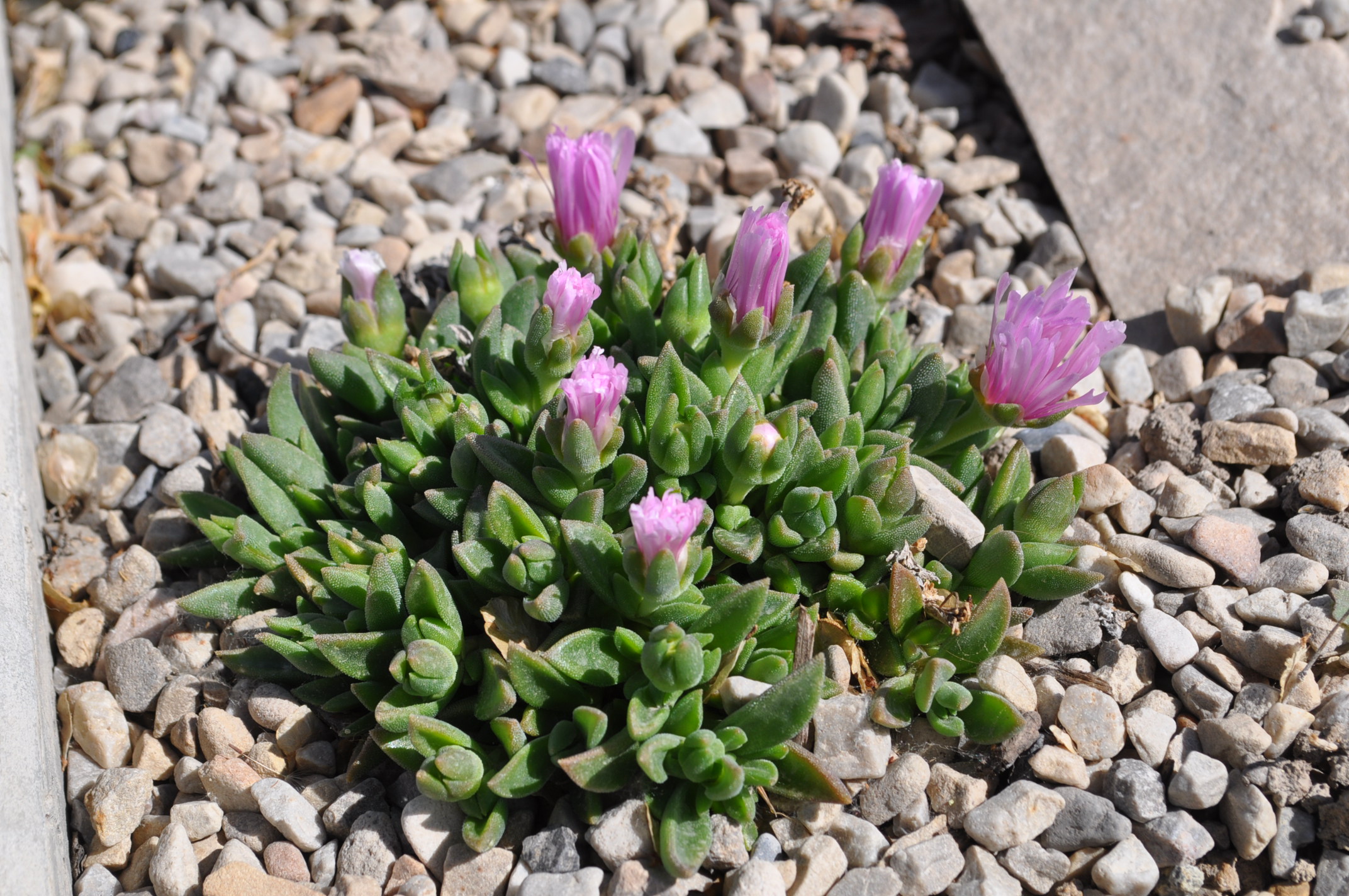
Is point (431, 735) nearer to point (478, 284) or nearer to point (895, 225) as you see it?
point (478, 284)

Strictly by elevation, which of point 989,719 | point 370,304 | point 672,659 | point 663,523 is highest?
point 663,523

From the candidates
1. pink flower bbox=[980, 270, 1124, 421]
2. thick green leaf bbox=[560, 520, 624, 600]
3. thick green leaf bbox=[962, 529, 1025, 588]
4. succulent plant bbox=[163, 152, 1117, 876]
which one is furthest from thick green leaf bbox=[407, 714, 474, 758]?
pink flower bbox=[980, 270, 1124, 421]

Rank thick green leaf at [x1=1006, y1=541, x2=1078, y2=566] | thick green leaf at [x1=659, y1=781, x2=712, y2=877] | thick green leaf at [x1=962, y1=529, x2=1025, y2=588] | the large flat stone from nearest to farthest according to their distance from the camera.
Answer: thick green leaf at [x1=659, y1=781, x2=712, y2=877], thick green leaf at [x1=962, y1=529, x2=1025, y2=588], thick green leaf at [x1=1006, y1=541, x2=1078, y2=566], the large flat stone

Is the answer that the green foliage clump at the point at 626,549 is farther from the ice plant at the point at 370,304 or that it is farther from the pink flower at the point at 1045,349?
the pink flower at the point at 1045,349

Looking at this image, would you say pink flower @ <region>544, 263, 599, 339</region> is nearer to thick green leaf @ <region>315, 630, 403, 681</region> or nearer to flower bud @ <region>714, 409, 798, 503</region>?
flower bud @ <region>714, 409, 798, 503</region>

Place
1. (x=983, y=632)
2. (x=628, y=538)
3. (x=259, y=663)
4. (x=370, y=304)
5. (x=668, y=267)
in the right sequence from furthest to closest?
1. (x=668, y=267)
2. (x=370, y=304)
3. (x=259, y=663)
4. (x=983, y=632)
5. (x=628, y=538)

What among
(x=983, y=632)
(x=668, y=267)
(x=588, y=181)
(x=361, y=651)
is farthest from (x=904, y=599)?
(x=668, y=267)

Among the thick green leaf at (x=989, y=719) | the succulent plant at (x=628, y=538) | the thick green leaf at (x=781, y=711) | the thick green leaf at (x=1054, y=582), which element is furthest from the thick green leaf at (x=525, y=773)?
the thick green leaf at (x=1054, y=582)

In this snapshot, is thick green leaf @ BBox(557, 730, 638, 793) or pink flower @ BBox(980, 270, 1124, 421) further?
pink flower @ BBox(980, 270, 1124, 421)

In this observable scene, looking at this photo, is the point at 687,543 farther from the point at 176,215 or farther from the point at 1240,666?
the point at 176,215
